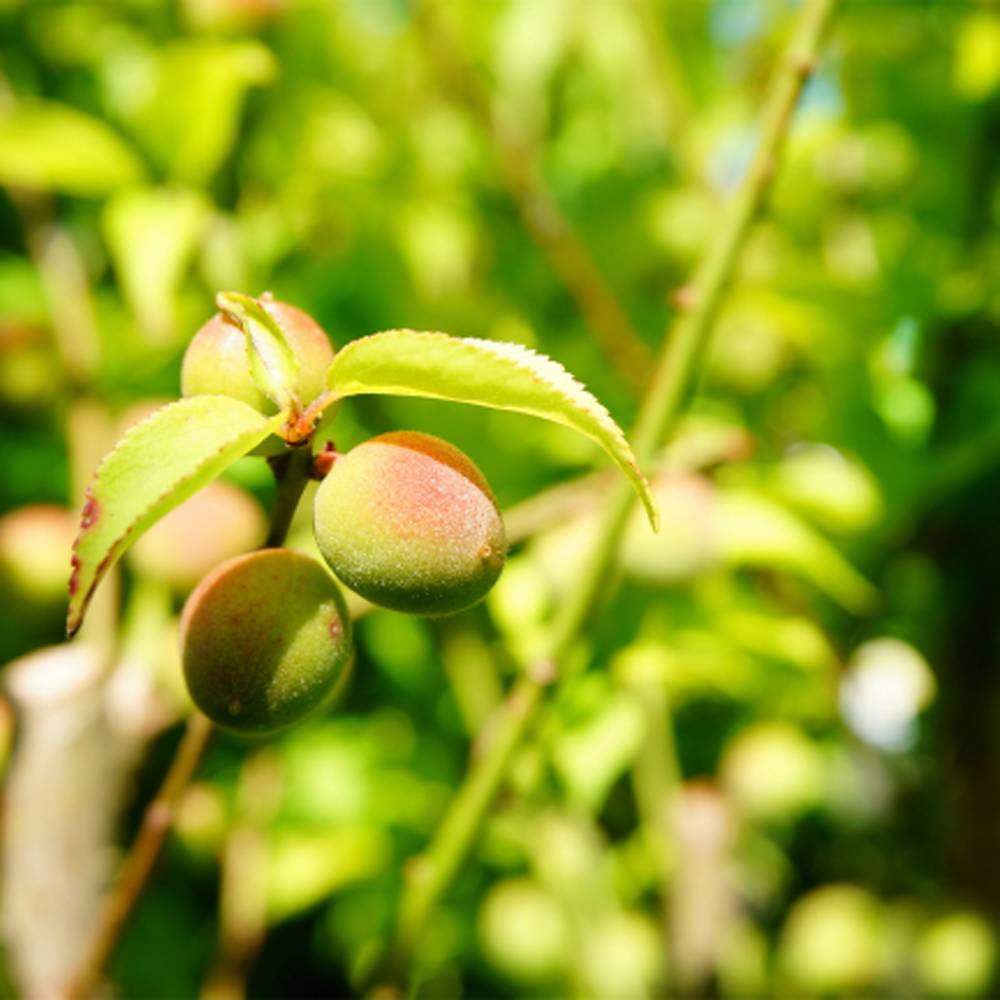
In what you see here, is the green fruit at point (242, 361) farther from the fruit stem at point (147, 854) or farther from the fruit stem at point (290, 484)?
the fruit stem at point (147, 854)

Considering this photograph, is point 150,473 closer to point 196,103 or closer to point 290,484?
point 290,484

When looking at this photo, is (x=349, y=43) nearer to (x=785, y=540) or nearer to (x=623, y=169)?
(x=623, y=169)

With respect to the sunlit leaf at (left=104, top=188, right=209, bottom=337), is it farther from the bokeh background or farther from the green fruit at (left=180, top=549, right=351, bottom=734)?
the green fruit at (left=180, top=549, right=351, bottom=734)

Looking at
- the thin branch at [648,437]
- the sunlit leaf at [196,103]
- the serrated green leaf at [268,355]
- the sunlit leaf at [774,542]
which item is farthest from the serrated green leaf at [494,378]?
the sunlit leaf at [196,103]

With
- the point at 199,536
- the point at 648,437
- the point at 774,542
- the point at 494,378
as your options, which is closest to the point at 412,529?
the point at 494,378

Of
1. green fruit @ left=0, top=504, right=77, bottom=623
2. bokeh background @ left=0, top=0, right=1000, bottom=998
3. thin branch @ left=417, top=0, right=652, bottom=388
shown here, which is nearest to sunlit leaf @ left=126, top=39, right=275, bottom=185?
bokeh background @ left=0, top=0, right=1000, bottom=998
